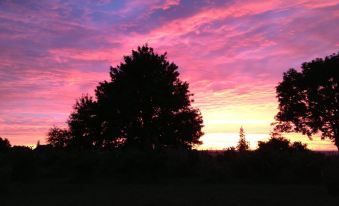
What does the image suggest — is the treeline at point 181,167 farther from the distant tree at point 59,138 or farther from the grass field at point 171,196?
the distant tree at point 59,138

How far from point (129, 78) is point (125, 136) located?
641 centimetres

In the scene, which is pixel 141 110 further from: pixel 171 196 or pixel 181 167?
pixel 171 196

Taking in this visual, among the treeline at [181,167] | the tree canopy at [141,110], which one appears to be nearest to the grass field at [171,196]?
the treeline at [181,167]

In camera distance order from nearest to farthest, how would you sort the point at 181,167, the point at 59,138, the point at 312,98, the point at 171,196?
the point at 171,196 → the point at 181,167 → the point at 312,98 → the point at 59,138

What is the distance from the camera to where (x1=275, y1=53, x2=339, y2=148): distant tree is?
48.1 m

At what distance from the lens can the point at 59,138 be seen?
211 feet

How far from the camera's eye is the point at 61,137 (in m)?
63.9

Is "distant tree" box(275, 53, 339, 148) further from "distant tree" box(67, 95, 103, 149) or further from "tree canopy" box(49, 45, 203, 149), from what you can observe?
"distant tree" box(67, 95, 103, 149)

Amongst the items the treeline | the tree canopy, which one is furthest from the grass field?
the tree canopy

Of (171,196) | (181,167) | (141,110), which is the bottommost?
(171,196)

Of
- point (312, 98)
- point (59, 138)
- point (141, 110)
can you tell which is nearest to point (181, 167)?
point (141, 110)

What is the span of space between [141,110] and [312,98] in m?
18.5

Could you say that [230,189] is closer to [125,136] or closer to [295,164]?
[295,164]

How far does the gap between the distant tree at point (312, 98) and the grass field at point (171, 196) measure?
26847 mm
